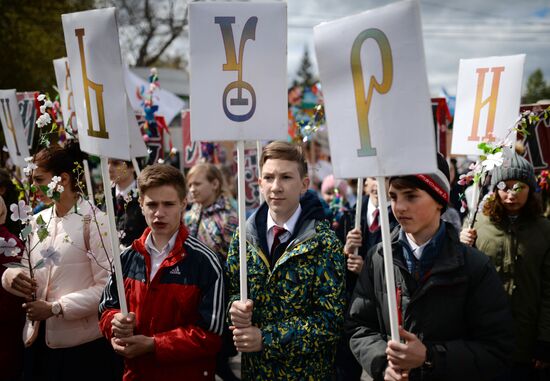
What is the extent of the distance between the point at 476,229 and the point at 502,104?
2.98ft

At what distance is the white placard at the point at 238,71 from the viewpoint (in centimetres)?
247

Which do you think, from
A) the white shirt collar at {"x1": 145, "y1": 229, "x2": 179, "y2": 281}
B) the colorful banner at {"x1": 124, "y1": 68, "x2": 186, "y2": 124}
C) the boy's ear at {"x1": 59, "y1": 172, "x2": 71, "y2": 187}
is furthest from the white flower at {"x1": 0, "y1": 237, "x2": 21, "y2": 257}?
the colorful banner at {"x1": 124, "y1": 68, "x2": 186, "y2": 124}

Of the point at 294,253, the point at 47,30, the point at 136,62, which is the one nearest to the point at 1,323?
the point at 294,253

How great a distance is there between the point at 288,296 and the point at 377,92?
1146 millimetres

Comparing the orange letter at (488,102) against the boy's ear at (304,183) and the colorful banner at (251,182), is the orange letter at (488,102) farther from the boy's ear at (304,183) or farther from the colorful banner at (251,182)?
the colorful banner at (251,182)

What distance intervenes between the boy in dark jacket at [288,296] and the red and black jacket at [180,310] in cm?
14

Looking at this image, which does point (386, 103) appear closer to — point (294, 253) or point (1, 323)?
point (294, 253)

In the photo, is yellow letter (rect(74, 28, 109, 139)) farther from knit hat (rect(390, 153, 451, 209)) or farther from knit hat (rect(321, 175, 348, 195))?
knit hat (rect(321, 175, 348, 195))

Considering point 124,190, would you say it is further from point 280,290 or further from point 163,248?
point 280,290

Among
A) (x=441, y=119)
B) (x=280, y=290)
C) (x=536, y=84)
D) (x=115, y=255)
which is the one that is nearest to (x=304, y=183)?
(x=280, y=290)

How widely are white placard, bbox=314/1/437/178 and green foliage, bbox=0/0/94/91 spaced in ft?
48.3

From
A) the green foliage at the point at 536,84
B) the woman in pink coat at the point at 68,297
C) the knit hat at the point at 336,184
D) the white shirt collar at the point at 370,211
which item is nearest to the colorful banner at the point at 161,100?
the knit hat at the point at 336,184

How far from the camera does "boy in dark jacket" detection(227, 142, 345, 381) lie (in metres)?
2.54

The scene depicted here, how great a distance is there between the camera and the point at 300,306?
261cm
